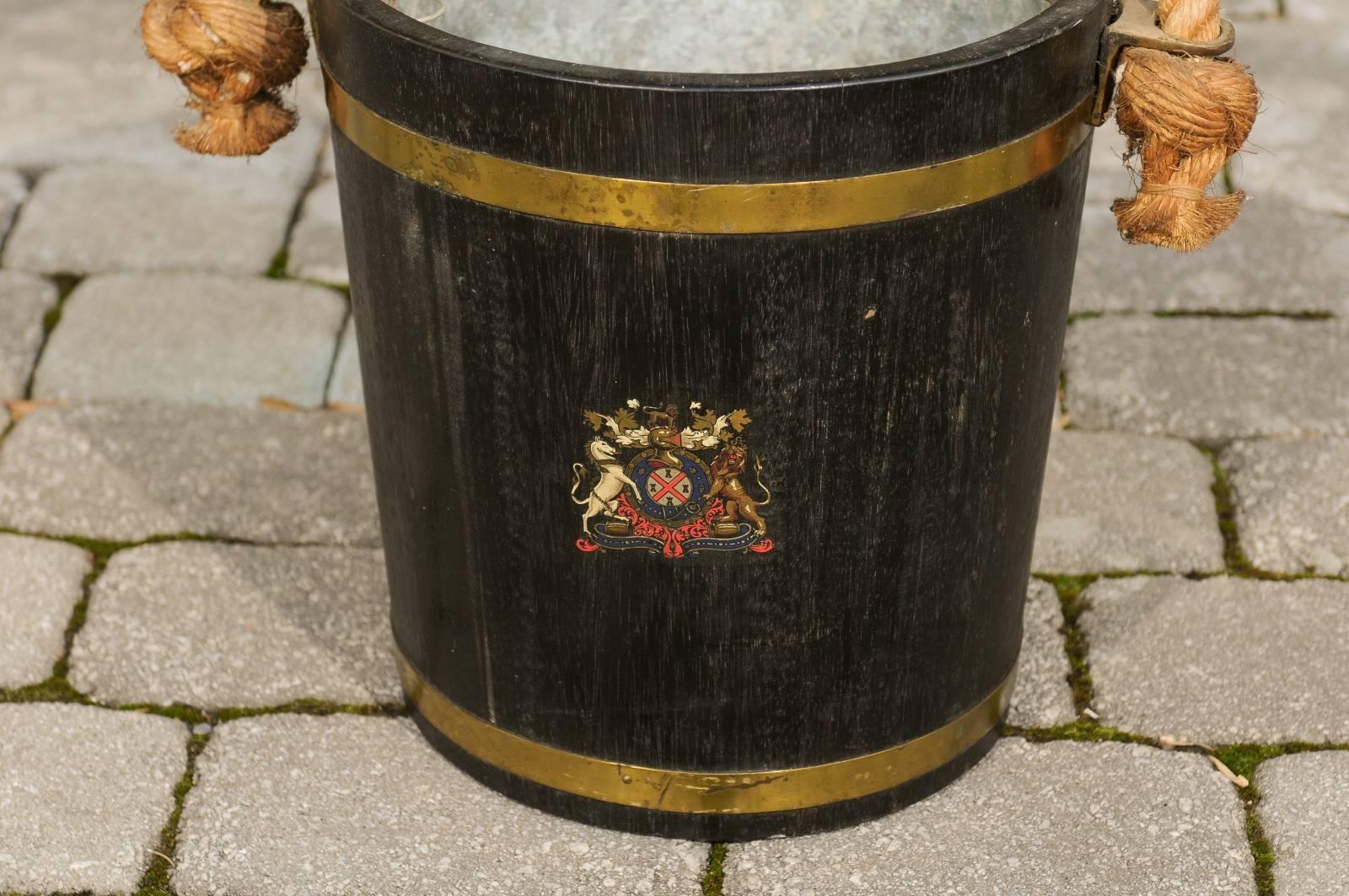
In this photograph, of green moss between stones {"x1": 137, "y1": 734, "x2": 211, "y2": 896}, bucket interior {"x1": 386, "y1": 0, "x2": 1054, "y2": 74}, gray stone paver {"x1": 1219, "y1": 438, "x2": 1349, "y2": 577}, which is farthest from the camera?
gray stone paver {"x1": 1219, "y1": 438, "x2": 1349, "y2": 577}

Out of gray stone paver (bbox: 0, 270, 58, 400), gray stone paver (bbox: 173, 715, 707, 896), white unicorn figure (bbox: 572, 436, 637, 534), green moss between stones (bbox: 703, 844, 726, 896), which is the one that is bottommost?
green moss between stones (bbox: 703, 844, 726, 896)

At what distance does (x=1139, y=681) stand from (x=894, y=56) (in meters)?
0.88

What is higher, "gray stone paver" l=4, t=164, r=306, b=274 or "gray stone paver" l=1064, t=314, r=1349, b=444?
"gray stone paver" l=4, t=164, r=306, b=274

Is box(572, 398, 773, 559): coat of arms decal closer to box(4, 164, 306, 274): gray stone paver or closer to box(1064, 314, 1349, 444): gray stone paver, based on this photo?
box(1064, 314, 1349, 444): gray stone paver

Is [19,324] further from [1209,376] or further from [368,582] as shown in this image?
[1209,376]

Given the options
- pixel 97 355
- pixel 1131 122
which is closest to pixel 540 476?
pixel 1131 122

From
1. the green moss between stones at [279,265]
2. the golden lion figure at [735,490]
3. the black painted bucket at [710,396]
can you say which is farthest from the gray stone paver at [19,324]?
the golden lion figure at [735,490]

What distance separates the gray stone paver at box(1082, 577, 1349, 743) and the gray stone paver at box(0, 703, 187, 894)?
1120 mm

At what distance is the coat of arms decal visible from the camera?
1.61 metres

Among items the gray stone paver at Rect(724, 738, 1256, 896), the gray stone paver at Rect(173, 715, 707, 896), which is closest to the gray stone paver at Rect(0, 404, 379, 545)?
the gray stone paver at Rect(173, 715, 707, 896)

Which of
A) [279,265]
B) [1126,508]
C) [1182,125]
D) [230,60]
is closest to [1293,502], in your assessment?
[1126,508]

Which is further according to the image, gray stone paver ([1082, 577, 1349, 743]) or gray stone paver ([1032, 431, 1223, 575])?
gray stone paver ([1032, 431, 1223, 575])

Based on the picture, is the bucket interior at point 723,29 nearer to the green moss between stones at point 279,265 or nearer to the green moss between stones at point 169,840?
the green moss between stones at point 169,840

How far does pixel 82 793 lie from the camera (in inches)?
78.2
